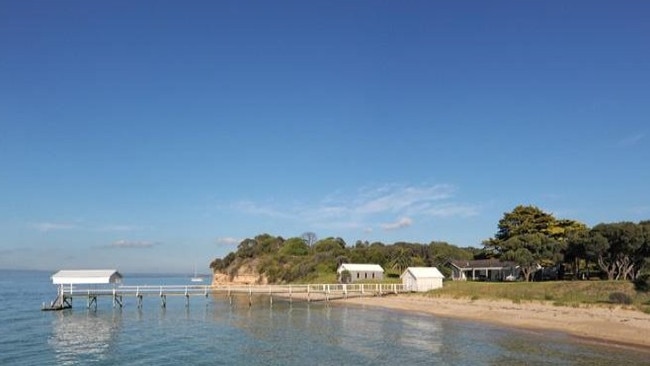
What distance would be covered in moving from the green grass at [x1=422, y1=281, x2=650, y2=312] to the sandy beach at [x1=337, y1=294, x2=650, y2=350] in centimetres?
107

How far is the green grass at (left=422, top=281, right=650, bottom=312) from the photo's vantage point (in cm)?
4669

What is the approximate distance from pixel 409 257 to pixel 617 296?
5898cm

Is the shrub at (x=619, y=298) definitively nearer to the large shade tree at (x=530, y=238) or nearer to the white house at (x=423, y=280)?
the large shade tree at (x=530, y=238)

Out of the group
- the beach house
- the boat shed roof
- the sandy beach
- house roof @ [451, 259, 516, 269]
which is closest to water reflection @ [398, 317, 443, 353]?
the sandy beach

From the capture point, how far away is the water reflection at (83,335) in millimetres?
33188

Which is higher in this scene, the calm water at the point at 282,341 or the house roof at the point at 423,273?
the house roof at the point at 423,273

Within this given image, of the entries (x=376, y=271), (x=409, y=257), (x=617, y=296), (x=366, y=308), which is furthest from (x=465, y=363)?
(x=409, y=257)

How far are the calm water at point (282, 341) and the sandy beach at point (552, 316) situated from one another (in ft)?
8.10

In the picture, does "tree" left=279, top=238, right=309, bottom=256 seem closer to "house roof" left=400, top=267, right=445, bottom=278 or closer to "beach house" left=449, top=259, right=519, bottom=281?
"beach house" left=449, top=259, right=519, bottom=281

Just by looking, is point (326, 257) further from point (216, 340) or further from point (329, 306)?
point (216, 340)

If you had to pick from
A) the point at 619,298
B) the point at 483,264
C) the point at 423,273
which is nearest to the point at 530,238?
the point at 483,264

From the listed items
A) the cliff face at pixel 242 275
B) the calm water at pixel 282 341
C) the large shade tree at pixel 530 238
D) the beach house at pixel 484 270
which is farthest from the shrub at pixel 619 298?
the cliff face at pixel 242 275

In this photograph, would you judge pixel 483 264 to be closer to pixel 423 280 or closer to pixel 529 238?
pixel 529 238

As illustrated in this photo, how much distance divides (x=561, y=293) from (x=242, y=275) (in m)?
83.8
